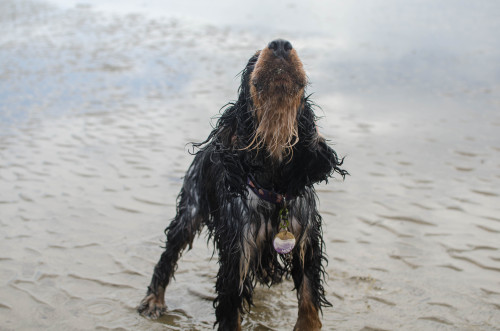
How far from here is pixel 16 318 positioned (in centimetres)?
427

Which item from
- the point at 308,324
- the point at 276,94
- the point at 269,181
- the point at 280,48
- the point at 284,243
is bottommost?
the point at 308,324

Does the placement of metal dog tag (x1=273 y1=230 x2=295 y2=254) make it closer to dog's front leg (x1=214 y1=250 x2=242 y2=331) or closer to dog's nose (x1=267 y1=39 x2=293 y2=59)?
dog's front leg (x1=214 y1=250 x2=242 y2=331)

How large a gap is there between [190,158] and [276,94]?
14.7 feet

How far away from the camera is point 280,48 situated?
3.17m

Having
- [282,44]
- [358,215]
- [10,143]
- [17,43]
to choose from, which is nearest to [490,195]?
[358,215]

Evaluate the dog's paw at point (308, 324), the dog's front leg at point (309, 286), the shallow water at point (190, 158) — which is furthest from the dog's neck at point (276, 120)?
the shallow water at point (190, 158)

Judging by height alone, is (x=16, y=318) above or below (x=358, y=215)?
below

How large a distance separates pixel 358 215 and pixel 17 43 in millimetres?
11566

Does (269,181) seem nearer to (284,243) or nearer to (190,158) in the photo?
(284,243)

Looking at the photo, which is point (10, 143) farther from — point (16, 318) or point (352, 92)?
point (352, 92)

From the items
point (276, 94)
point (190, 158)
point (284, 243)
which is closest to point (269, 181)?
point (284, 243)

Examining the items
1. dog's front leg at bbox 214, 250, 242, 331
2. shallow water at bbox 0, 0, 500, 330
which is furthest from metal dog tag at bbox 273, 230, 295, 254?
shallow water at bbox 0, 0, 500, 330

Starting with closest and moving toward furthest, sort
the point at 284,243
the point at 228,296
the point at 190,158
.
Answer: the point at 284,243 → the point at 228,296 → the point at 190,158

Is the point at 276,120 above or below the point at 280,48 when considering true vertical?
below
